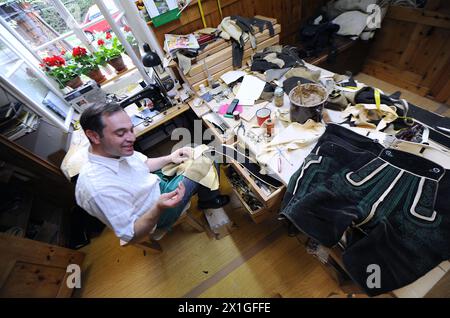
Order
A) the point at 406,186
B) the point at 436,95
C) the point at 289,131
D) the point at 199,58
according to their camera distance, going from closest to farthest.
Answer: the point at 406,186 < the point at 289,131 < the point at 199,58 < the point at 436,95

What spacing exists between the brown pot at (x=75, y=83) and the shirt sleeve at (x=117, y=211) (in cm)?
151

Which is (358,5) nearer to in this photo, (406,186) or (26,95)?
(406,186)

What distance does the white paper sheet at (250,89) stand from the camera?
1.50 meters

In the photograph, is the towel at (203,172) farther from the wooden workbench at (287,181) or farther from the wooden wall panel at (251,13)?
the wooden wall panel at (251,13)

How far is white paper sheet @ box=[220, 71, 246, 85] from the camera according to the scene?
1685mm

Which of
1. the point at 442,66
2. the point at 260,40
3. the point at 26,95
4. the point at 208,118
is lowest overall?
the point at 442,66

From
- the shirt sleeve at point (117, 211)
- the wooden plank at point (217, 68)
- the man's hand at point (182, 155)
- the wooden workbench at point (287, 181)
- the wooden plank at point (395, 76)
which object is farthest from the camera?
the wooden plank at point (395, 76)

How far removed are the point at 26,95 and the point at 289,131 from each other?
77.8 inches

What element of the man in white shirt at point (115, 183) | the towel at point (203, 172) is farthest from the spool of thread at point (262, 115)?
the man in white shirt at point (115, 183)

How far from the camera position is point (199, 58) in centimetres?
168

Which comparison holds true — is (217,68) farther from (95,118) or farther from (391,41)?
(391,41)

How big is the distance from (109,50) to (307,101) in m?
2.02

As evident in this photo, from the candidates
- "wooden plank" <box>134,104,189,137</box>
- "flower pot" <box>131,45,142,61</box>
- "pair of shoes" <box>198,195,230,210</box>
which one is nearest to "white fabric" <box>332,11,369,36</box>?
"wooden plank" <box>134,104,189,137</box>
